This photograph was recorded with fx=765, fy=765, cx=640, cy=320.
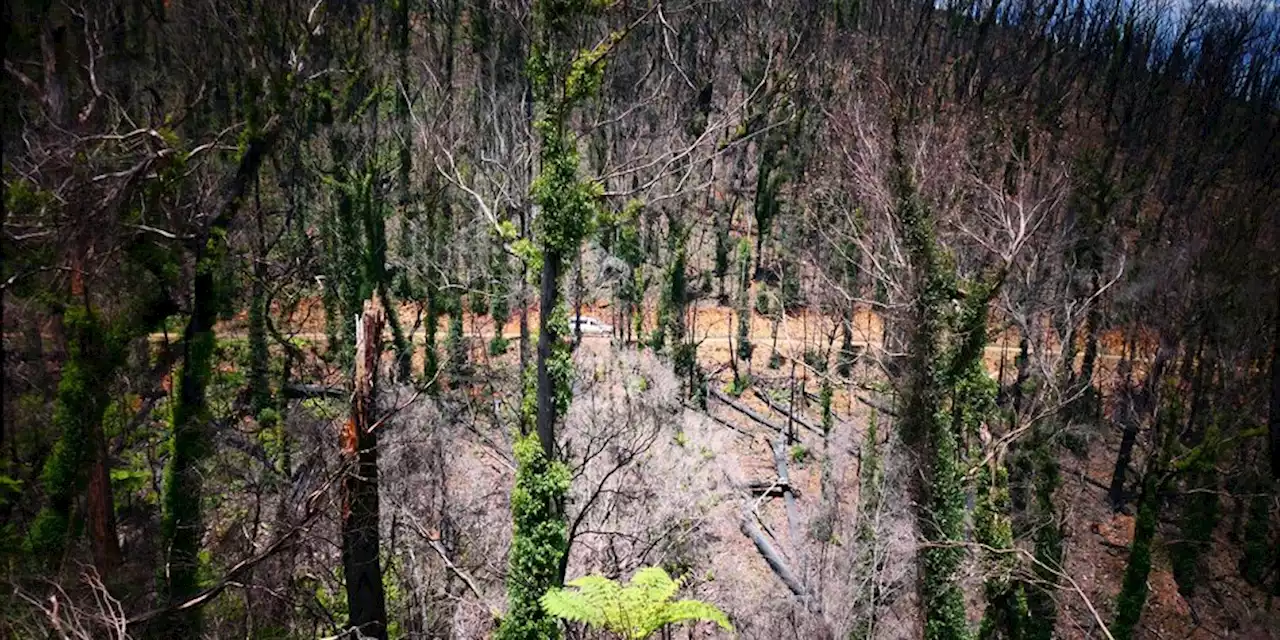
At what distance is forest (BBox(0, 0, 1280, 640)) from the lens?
30.6 feet

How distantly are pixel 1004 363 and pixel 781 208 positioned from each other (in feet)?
55.5

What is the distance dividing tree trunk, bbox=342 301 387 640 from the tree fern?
152 inches

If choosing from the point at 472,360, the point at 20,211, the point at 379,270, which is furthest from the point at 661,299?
the point at 20,211

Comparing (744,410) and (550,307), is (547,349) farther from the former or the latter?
(744,410)

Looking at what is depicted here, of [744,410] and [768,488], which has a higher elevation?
[744,410]

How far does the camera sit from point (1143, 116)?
39469mm

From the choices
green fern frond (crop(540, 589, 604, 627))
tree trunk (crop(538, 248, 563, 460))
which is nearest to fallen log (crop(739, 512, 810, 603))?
tree trunk (crop(538, 248, 563, 460))

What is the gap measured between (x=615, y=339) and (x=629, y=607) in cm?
2534

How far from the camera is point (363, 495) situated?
9.97 metres

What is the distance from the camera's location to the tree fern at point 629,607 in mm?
6824

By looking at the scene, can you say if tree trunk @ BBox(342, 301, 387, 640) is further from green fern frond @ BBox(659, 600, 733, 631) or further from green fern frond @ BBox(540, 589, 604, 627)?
green fern frond @ BBox(659, 600, 733, 631)

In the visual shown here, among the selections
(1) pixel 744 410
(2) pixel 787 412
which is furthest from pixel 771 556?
(1) pixel 744 410

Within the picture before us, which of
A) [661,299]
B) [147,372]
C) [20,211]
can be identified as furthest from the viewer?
[661,299]

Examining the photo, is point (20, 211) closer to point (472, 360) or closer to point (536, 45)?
point (536, 45)
